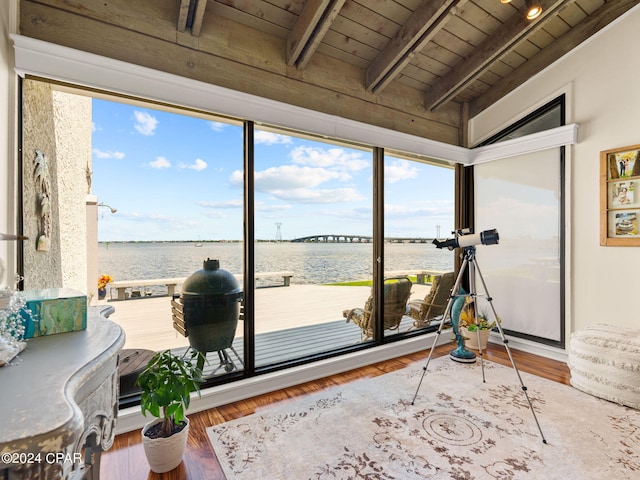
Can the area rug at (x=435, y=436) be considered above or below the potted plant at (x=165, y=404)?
below

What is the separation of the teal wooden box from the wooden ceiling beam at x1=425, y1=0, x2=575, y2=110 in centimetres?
377

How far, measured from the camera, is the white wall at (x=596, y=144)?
2.96m

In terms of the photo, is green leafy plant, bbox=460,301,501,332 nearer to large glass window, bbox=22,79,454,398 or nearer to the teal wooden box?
large glass window, bbox=22,79,454,398

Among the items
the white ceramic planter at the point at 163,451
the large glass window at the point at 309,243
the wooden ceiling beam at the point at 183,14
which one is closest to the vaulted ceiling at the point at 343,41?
the wooden ceiling beam at the point at 183,14

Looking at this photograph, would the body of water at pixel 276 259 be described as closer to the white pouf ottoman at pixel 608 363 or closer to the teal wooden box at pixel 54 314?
the teal wooden box at pixel 54 314

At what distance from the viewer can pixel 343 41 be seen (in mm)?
2943

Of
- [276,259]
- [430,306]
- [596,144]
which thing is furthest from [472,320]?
[276,259]

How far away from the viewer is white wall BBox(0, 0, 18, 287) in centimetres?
178

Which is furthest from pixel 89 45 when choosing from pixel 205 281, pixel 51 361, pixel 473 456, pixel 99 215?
pixel 473 456

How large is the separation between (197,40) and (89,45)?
693 millimetres

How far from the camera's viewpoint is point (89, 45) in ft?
6.81

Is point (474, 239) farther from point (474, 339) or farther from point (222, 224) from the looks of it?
point (222, 224)

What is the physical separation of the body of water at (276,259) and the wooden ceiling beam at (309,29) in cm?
157

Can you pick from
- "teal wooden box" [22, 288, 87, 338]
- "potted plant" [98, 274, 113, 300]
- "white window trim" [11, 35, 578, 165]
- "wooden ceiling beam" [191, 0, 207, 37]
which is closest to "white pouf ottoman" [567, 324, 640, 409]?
"white window trim" [11, 35, 578, 165]
